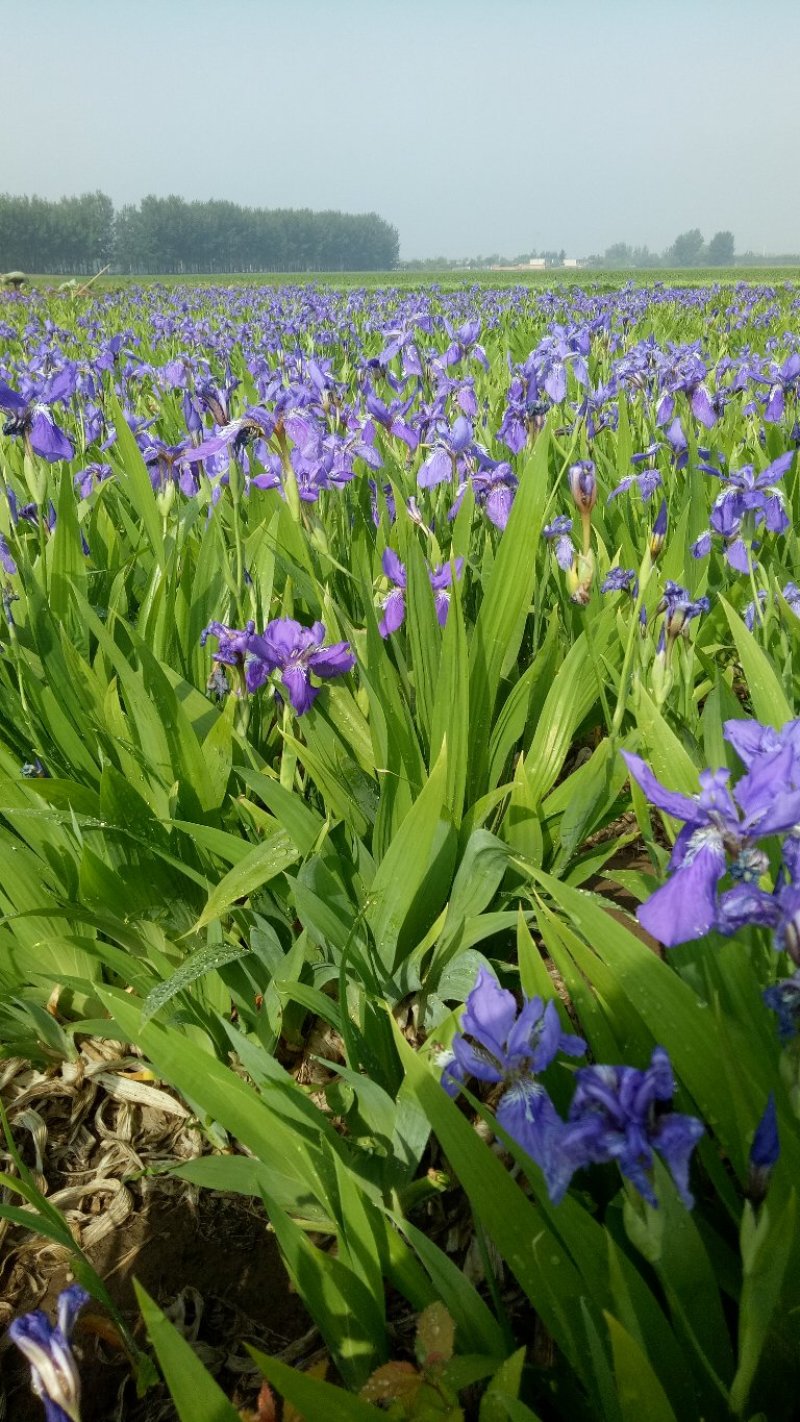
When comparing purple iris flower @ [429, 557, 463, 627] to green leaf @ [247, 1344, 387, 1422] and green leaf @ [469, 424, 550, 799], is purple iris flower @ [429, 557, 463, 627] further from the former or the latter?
green leaf @ [247, 1344, 387, 1422]

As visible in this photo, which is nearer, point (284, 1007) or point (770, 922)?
point (770, 922)

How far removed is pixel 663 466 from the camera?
3.47m

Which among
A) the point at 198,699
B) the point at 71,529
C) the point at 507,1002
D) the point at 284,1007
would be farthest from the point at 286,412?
the point at 507,1002

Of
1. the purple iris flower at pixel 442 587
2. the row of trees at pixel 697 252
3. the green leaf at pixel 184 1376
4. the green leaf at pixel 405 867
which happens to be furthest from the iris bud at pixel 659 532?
the row of trees at pixel 697 252

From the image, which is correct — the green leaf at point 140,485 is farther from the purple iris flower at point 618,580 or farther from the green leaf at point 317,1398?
the green leaf at point 317,1398

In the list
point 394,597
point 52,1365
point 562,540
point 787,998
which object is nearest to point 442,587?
point 394,597

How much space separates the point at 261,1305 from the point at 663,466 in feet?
10.2

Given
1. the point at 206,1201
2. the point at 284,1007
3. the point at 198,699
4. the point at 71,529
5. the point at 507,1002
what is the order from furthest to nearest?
the point at 71,529, the point at 198,699, the point at 284,1007, the point at 206,1201, the point at 507,1002

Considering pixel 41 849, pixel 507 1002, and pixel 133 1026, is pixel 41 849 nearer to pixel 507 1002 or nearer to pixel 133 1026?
pixel 133 1026

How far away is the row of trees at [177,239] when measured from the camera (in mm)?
75875

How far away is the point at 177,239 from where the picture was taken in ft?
290

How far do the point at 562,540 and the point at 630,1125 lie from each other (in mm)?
1895

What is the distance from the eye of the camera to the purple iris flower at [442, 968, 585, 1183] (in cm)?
76

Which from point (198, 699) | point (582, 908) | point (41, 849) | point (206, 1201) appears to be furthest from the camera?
point (198, 699)
